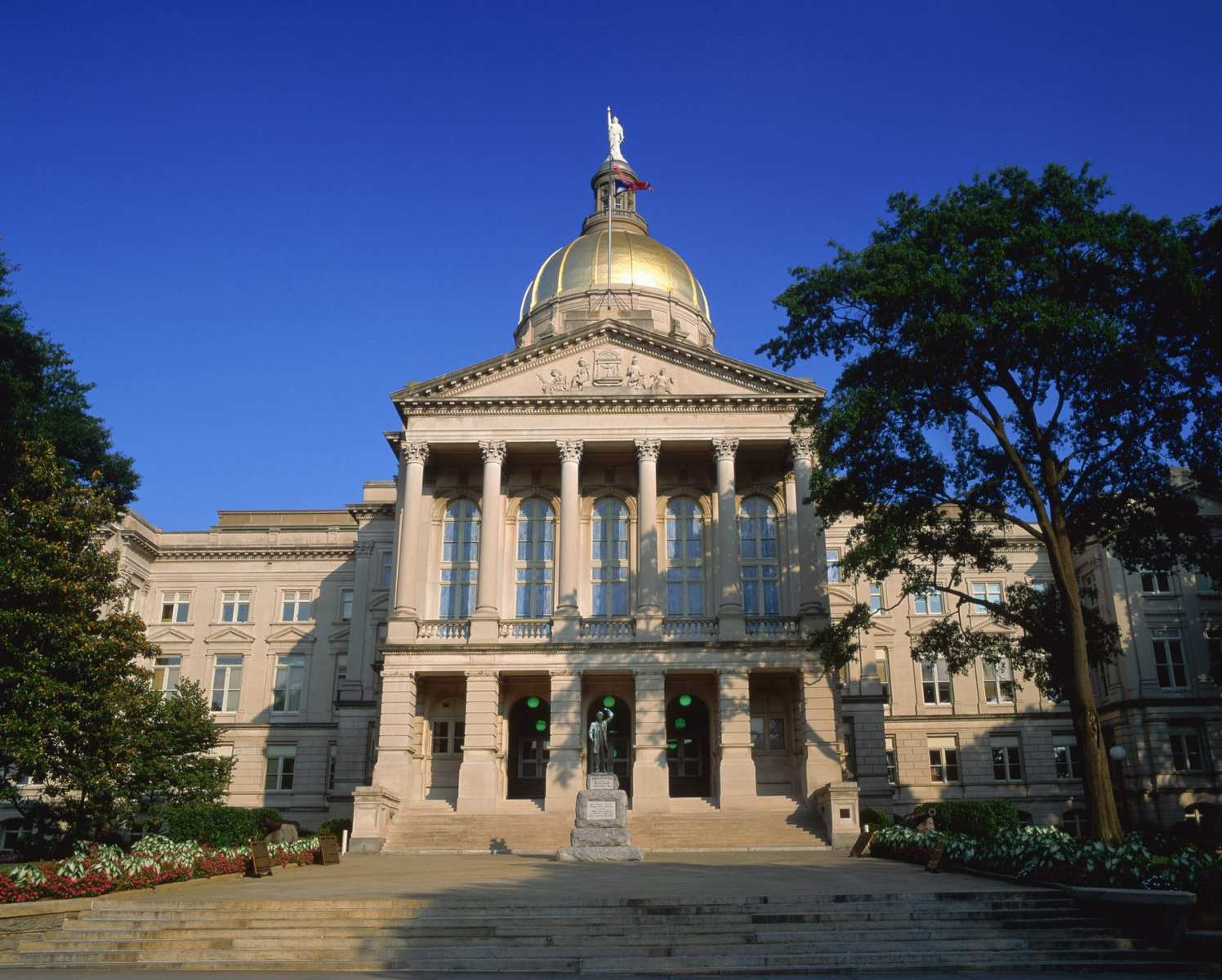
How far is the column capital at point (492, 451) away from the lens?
4216 centimetres

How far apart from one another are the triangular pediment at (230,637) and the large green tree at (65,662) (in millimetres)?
24776

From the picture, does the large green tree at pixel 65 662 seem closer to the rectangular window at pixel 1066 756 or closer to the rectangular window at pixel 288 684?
the rectangular window at pixel 288 684

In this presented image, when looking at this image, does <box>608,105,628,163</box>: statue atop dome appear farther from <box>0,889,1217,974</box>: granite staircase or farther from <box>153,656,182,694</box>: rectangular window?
<box>0,889,1217,974</box>: granite staircase

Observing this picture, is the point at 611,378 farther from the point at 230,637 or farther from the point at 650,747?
the point at 230,637

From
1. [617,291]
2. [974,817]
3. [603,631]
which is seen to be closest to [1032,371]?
[974,817]

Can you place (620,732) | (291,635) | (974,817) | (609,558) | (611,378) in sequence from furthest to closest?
(291,635) → (609,558) → (611,378) → (620,732) → (974,817)

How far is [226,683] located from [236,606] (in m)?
3.77

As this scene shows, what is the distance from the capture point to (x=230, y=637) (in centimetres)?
5247

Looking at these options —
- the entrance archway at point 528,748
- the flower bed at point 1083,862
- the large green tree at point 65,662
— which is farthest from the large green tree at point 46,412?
the flower bed at point 1083,862

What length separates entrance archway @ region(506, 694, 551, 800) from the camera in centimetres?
4197

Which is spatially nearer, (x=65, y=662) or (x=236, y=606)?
(x=65, y=662)

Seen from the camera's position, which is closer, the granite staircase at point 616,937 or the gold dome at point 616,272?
the granite staircase at point 616,937

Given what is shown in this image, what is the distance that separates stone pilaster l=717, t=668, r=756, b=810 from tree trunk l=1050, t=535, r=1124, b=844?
49.0 ft

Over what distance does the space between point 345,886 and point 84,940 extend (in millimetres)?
4985
